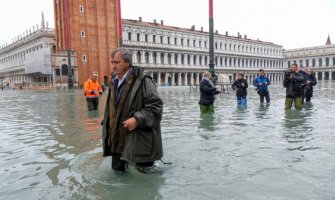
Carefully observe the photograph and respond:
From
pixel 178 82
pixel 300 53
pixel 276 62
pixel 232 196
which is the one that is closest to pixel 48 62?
pixel 178 82

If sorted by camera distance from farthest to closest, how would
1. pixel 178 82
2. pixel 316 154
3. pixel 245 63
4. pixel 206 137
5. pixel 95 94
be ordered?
1. pixel 245 63
2. pixel 178 82
3. pixel 95 94
4. pixel 206 137
5. pixel 316 154

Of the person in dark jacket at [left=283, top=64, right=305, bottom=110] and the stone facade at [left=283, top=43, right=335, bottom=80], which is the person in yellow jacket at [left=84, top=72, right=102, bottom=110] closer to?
the person in dark jacket at [left=283, top=64, right=305, bottom=110]

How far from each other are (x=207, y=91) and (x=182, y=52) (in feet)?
201

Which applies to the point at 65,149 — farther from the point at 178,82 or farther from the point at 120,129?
the point at 178,82

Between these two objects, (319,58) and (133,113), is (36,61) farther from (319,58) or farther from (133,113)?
(319,58)

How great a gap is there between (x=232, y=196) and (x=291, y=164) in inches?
57.4

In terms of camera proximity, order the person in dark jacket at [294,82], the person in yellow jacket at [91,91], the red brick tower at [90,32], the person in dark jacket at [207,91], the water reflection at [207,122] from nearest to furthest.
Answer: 1. the water reflection at [207,122]
2. the person in dark jacket at [207,91]
3. the person in dark jacket at [294,82]
4. the person in yellow jacket at [91,91]
5. the red brick tower at [90,32]

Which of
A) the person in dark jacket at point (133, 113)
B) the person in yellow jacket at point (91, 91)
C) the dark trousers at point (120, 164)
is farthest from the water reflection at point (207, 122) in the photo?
the person in yellow jacket at point (91, 91)

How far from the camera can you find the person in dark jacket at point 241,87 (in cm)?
1184

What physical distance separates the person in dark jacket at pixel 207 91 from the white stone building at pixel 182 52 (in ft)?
170

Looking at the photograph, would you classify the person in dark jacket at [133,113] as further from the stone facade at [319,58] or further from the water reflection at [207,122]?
the stone facade at [319,58]

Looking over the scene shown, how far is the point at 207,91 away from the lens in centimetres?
887

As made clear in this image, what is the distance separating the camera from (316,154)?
15.1 ft

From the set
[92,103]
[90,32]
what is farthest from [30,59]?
[92,103]
